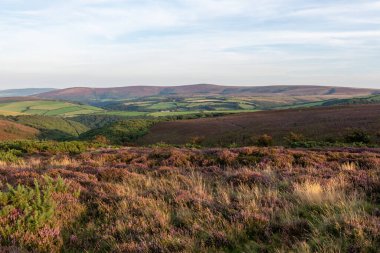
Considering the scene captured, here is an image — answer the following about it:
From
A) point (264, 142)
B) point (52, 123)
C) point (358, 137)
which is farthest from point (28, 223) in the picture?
point (52, 123)

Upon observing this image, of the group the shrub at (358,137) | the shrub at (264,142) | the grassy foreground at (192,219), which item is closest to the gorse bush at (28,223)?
the grassy foreground at (192,219)

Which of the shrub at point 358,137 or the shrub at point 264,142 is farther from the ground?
the shrub at point 358,137

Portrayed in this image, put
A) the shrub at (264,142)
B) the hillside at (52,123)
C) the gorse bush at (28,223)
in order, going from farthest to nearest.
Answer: the hillside at (52,123) < the shrub at (264,142) < the gorse bush at (28,223)

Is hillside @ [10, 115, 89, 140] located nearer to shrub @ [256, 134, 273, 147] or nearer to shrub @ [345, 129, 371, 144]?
shrub @ [256, 134, 273, 147]

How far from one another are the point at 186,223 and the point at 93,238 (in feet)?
5.44

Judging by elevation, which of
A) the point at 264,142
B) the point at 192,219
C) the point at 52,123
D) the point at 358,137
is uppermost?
the point at 192,219

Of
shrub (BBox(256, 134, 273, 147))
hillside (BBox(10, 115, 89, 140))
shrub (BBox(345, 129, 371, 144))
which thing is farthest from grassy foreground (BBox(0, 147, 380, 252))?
hillside (BBox(10, 115, 89, 140))

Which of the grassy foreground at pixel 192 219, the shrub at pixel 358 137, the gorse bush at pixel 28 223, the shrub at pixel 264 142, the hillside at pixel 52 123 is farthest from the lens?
the hillside at pixel 52 123

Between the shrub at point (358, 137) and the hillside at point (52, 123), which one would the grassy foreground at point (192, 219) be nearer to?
the shrub at point (358, 137)

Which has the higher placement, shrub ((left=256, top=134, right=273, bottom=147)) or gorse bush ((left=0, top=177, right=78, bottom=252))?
gorse bush ((left=0, top=177, right=78, bottom=252))

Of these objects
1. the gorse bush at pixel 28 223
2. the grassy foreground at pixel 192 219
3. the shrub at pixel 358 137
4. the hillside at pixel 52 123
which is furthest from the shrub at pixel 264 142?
the hillside at pixel 52 123

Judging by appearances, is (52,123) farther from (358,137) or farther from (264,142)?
(358,137)

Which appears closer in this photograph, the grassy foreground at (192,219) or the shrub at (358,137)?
the grassy foreground at (192,219)

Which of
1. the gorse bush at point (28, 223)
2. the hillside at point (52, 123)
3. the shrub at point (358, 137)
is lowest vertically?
the hillside at point (52, 123)
